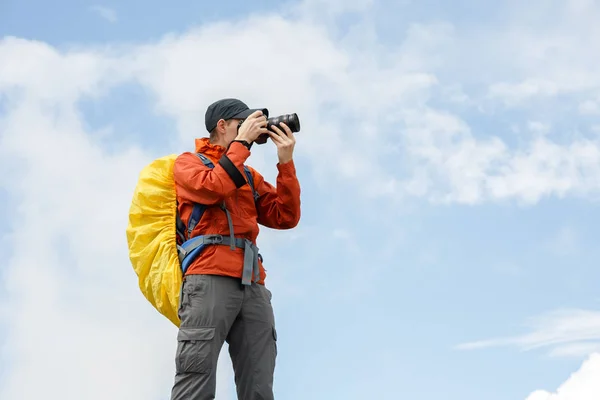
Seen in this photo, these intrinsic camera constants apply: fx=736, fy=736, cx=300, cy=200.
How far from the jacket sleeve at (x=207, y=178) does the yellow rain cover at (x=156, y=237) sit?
0.65 ft

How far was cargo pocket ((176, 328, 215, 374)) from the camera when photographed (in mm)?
5059

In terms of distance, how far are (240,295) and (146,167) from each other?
1.38m

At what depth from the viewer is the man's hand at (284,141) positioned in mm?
5770

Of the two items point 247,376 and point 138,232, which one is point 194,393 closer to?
point 247,376

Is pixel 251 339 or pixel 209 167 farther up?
pixel 209 167

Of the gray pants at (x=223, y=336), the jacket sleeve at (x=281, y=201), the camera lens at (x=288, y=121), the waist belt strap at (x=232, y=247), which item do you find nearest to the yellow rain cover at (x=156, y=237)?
the waist belt strap at (x=232, y=247)

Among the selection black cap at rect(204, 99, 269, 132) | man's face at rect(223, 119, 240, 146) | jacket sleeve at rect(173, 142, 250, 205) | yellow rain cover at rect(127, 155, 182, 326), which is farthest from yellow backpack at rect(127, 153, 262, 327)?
black cap at rect(204, 99, 269, 132)

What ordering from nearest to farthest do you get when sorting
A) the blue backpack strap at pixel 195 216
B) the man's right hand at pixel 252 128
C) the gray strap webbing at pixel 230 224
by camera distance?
1. the gray strap webbing at pixel 230 224
2. the blue backpack strap at pixel 195 216
3. the man's right hand at pixel 252 128

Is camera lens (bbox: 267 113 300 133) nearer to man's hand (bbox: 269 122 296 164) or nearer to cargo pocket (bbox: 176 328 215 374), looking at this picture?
man's hand (bbox: 269 122 296 164)

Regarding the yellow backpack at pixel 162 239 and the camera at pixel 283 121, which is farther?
the camera at pixel 283 121

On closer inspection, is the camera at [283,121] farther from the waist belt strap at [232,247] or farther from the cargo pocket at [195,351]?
the cargo pocket at [195,351]

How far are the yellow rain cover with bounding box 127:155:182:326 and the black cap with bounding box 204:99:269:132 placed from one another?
450 millimetres

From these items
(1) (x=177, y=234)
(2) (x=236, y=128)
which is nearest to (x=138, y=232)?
(1) (x=177, y=234)

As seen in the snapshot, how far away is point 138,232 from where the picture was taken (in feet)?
18.8
